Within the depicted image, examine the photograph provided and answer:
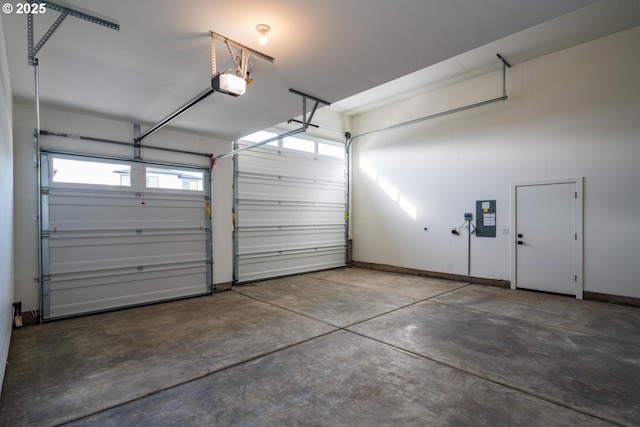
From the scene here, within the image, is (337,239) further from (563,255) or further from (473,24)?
(473,24)

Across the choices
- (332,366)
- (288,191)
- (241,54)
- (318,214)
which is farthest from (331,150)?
(332,366)

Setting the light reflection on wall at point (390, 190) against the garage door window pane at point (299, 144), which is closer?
the garage door window pane at point (299, 144)

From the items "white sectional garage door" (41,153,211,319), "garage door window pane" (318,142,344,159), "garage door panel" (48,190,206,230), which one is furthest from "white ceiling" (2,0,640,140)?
"garage door window pane" (318,142,344,159)

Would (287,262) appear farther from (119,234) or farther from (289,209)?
(119,234)

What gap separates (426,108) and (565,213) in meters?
3.50

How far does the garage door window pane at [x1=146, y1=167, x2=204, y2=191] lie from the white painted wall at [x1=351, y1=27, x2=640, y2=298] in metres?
4.49

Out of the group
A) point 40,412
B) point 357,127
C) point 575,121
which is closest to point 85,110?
point 40,412

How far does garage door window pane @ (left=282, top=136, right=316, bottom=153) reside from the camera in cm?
732

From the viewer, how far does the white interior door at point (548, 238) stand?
5379 mm

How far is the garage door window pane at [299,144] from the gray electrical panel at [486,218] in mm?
4018

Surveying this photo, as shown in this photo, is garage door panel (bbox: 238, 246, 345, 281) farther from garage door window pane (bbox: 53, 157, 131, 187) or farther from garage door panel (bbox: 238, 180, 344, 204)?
garage door window pane (bbox: 53, 157, 131, 187)

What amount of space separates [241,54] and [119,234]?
3.51 meters

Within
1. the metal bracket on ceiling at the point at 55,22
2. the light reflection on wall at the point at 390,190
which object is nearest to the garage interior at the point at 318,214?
the metal bracket on ceiling at the point at 55,22

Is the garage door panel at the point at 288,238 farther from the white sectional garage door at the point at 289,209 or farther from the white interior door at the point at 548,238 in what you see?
the white interior door at the point at 548,238
